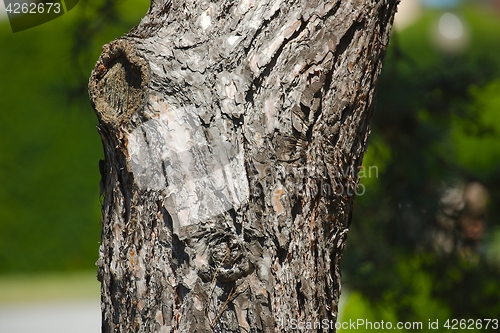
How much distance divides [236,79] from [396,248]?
1353 mm

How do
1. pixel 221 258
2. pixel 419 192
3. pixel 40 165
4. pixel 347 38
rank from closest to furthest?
pixel 221 258, pixel 347 38, pixel 419 192, pixel 40 165

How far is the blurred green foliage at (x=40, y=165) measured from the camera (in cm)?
471

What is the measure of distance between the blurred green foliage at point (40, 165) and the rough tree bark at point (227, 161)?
380 centimetres

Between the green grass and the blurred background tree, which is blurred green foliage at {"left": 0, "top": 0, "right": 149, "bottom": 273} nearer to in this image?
the green grass

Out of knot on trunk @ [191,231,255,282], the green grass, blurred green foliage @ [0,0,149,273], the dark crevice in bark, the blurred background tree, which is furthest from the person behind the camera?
blurred green foliage @ [0,0,149,273]

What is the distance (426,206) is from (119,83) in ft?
4.48

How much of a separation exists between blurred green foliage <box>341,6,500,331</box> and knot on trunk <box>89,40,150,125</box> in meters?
1.16

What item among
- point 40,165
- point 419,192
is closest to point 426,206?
point 419,192

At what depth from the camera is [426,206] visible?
196cm

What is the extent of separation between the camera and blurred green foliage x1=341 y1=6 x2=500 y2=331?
76.5 inches

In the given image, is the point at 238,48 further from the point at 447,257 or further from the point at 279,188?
the point at 447,257

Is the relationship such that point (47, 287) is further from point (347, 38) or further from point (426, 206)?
point (347, 38)

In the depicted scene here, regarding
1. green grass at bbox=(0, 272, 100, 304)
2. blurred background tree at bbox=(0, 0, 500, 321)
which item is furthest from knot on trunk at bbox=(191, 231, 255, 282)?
green grass at bbox=(0, 272, 100, 304)

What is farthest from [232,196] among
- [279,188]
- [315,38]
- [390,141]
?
[390,141]
